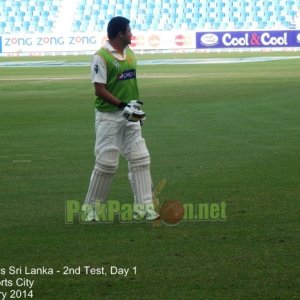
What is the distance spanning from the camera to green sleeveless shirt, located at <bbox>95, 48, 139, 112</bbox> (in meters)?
8.96

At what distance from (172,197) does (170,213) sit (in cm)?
147

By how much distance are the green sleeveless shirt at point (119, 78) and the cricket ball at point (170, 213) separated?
1.00 m

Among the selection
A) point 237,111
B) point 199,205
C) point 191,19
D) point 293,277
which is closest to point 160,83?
point 237,111

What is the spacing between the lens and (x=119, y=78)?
9.04 m

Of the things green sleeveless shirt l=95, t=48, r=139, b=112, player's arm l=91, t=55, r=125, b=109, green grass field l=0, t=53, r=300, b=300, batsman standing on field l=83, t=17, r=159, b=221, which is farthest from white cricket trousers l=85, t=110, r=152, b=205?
green grass field l=0, t=53, r=300, b=300

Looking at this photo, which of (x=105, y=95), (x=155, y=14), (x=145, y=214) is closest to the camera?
(x=105, y=95)

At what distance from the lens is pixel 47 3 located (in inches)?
2736

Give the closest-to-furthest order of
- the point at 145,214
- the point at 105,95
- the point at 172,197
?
Result: the point at 105,95
the point at 145,214
the point at 172,197

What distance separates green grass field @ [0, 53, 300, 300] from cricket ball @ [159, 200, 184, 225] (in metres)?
0.11

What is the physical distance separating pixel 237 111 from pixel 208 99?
326cm

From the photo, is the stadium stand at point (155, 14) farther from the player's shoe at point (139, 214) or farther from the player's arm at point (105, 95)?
the player's arm at point (105, 95)

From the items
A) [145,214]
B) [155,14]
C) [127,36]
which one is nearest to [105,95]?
[127,36]

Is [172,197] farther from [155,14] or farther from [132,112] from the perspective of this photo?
[155,14]

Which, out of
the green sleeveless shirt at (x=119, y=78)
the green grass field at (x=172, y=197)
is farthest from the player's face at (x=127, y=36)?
the green grass field at (x=172, y=197)
